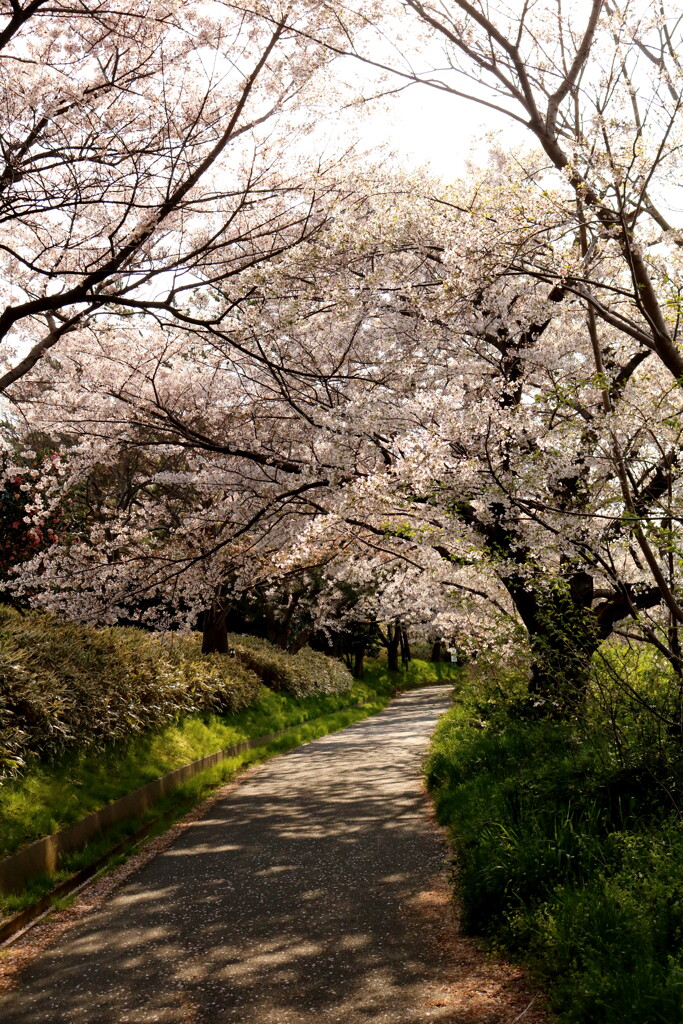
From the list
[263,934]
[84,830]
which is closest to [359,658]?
[84,830]

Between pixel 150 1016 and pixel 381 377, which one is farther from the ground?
pixel 381 377

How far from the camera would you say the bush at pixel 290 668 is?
77.8 feet

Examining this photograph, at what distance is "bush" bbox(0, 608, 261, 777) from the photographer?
9.58m

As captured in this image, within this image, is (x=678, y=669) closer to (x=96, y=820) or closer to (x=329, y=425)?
(x=329, y=425)

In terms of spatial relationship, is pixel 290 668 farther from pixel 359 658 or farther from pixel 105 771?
pixel 105 771

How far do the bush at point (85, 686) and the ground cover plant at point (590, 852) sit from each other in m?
4.82

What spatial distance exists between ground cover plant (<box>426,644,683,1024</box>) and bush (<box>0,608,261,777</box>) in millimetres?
4821

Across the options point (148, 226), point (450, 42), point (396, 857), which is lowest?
point (396, 857)

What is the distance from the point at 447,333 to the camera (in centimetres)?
1065

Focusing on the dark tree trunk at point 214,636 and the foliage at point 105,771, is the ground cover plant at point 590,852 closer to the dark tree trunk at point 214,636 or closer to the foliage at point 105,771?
the foliage at point 105,771

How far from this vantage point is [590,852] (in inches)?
223

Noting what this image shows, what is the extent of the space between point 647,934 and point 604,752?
9.24 ft

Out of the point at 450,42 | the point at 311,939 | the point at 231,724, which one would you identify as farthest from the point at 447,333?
the point at 231,724

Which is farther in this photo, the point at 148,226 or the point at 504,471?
the point at 504,471
